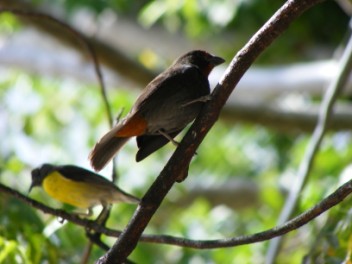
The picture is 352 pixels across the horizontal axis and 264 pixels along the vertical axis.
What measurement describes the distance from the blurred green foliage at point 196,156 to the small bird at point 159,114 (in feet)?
2.09

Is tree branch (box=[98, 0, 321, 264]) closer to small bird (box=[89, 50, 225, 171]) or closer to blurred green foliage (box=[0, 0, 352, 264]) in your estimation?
small bird (box=[89, 50, 225, 171])

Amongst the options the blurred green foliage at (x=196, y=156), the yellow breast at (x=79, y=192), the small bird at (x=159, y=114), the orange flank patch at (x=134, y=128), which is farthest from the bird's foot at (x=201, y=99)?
the blurred green foliage at (x=196, y=156)

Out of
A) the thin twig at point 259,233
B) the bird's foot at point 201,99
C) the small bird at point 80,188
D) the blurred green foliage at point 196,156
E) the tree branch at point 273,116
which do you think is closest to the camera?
the thin twig at point 259,233

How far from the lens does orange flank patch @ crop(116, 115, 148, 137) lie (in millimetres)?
3154

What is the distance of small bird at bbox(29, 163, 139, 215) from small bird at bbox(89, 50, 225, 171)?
1.28 feet

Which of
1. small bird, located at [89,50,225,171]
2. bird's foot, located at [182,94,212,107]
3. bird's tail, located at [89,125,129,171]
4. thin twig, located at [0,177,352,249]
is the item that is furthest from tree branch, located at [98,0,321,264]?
bird's tail, located at [89,125,129,171]

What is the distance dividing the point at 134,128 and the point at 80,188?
750mm

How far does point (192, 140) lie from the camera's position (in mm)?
2535

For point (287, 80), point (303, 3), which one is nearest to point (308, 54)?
point (287, 80)

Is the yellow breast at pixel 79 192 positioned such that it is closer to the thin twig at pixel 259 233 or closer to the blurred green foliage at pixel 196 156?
the blurred green foliage at pixel 196 156

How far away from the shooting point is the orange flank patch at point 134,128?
315 cm

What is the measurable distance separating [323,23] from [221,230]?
2.32 meters

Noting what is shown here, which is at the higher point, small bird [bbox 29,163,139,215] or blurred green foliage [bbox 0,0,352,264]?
blurred green foliage [bbox 0,0,352,264]

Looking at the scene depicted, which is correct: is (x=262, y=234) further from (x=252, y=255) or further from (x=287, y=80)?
(x=287, y=80)
